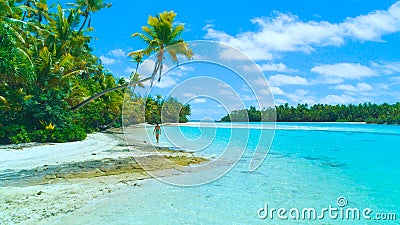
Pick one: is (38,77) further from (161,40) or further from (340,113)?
(340,113)

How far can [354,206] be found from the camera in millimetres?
6637

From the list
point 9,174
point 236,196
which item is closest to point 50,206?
point 9,174

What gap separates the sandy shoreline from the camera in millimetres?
5219

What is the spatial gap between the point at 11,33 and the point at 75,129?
6.38m

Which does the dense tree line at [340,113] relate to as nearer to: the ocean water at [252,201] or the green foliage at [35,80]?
the green foliage at [35,80]

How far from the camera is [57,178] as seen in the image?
7.51 m

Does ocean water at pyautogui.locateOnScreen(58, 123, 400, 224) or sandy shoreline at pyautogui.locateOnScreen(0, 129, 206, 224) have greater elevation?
sandy shoreline at pyautogui.locateOnScreen(0, 129, 206, 224)

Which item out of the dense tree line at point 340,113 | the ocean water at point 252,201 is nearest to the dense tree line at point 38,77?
the ocean water at point 252,201

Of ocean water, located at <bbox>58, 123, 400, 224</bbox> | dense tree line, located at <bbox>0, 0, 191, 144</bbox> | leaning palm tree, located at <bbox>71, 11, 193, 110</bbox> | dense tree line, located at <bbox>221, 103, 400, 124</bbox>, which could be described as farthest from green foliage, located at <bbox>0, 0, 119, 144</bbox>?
dense tree line, located at <bbox>221, 103, 400, 124</bbox>

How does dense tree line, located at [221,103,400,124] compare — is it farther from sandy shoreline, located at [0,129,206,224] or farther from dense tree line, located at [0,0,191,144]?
sandy shoreline, located at [0,129,206,224]

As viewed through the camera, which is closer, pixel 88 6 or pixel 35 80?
pixel 35 80

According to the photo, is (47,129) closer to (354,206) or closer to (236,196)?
(236,196)

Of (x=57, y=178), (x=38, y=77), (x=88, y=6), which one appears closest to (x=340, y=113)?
(x=88, y=6)

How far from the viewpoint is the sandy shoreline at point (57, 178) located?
205 inches
